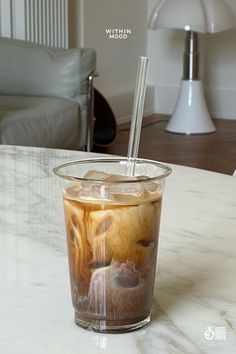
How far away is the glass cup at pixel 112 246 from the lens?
0.48m

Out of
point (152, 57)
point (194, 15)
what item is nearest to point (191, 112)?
point (194, 15)

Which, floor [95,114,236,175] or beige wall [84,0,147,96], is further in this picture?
beige wall [84,0,147,96]

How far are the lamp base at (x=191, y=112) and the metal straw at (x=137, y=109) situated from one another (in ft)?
11.6

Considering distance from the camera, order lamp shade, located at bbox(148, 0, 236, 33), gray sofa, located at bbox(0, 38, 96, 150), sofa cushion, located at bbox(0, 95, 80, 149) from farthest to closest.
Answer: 1. lamp shade, located at bbox(148, 0, 236, 33)
2. gray sofa, located at bbox(0, 38, 96, 150)
3. sofa cushion, located at bbox(0, 95, 80, 149)

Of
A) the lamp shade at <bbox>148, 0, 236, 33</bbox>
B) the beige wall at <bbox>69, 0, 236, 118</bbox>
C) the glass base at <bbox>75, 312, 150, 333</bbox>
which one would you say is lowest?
the beige wall at <bbox>69, 0, 236, 118</bbox>

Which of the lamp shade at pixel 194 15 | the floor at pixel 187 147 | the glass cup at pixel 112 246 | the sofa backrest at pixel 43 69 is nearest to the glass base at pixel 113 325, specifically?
the glass cup at pixel 112 246

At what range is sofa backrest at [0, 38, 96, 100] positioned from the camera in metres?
2.81

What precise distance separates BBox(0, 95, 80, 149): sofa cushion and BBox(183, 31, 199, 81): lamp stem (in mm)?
1450

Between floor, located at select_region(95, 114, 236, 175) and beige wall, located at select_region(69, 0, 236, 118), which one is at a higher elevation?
beige wall, located at select_region(69, 0, 236, 118)

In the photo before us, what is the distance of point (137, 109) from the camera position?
1.75 ft

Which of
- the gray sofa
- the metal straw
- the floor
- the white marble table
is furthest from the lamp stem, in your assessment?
the metal straw

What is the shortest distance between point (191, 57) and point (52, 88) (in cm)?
142

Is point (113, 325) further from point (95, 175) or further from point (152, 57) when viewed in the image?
point (152, 57)

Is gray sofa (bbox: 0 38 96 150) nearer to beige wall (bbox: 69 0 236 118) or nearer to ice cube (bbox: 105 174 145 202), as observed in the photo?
beige wall (bbox: 69 0 236 118)
